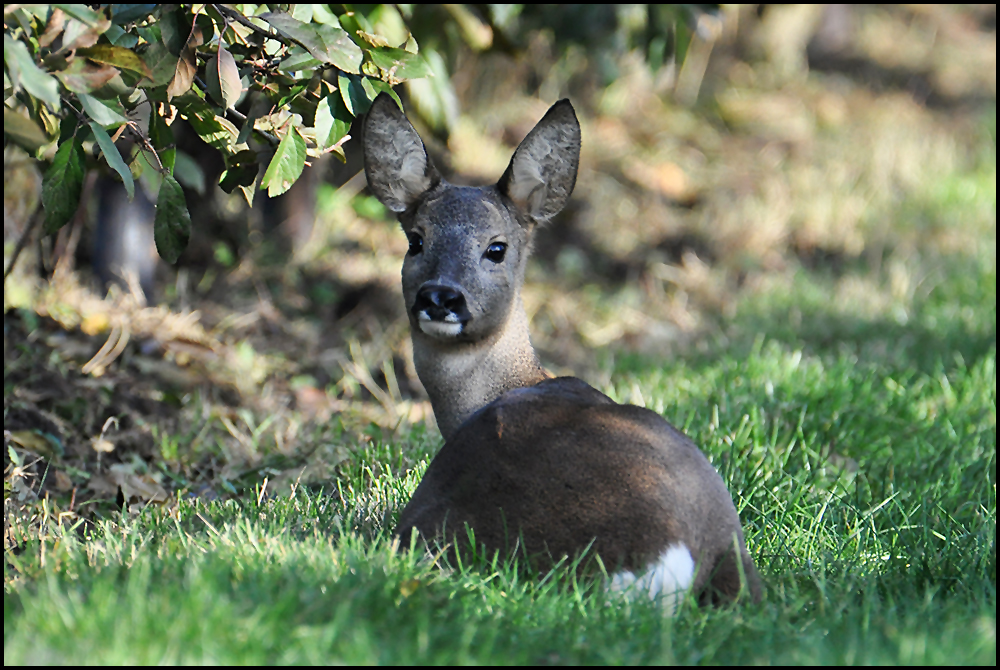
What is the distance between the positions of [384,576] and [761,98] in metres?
9.95

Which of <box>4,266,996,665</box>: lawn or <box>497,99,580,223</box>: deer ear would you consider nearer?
<box>4,266,996,665</box>: lawn

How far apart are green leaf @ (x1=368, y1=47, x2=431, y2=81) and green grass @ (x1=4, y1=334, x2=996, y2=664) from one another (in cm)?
128

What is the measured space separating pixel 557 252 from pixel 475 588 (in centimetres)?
610

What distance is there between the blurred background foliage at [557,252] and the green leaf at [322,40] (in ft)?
2.01

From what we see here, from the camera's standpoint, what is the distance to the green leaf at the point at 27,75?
251 cm

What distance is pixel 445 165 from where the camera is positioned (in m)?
7.88

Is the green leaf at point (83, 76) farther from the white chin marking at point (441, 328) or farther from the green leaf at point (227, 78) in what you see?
the white chin marking at point (441, 328)

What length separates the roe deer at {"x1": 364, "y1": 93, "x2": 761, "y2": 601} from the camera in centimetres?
264

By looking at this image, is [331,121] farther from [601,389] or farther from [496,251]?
[601,389]

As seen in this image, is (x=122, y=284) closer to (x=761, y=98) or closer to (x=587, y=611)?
(x=587, y=611)

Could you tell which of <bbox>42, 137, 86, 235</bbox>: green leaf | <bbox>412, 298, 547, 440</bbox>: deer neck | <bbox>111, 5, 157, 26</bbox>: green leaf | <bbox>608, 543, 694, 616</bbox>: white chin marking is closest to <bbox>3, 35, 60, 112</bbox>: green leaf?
<bbox>111, 5, 157, 26</bbox>: green leaf

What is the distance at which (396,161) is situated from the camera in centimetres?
349

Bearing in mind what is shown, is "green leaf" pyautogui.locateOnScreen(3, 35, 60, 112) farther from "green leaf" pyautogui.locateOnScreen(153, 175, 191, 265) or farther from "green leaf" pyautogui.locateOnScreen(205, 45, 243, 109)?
"green leaf" pyautogui.locateOnScreen(153, 175, 191, 265)


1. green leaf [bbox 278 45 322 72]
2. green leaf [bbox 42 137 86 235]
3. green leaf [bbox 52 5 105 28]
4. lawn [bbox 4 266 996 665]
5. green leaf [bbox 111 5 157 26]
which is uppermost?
green leaf [bbox 111 5 157 26]
